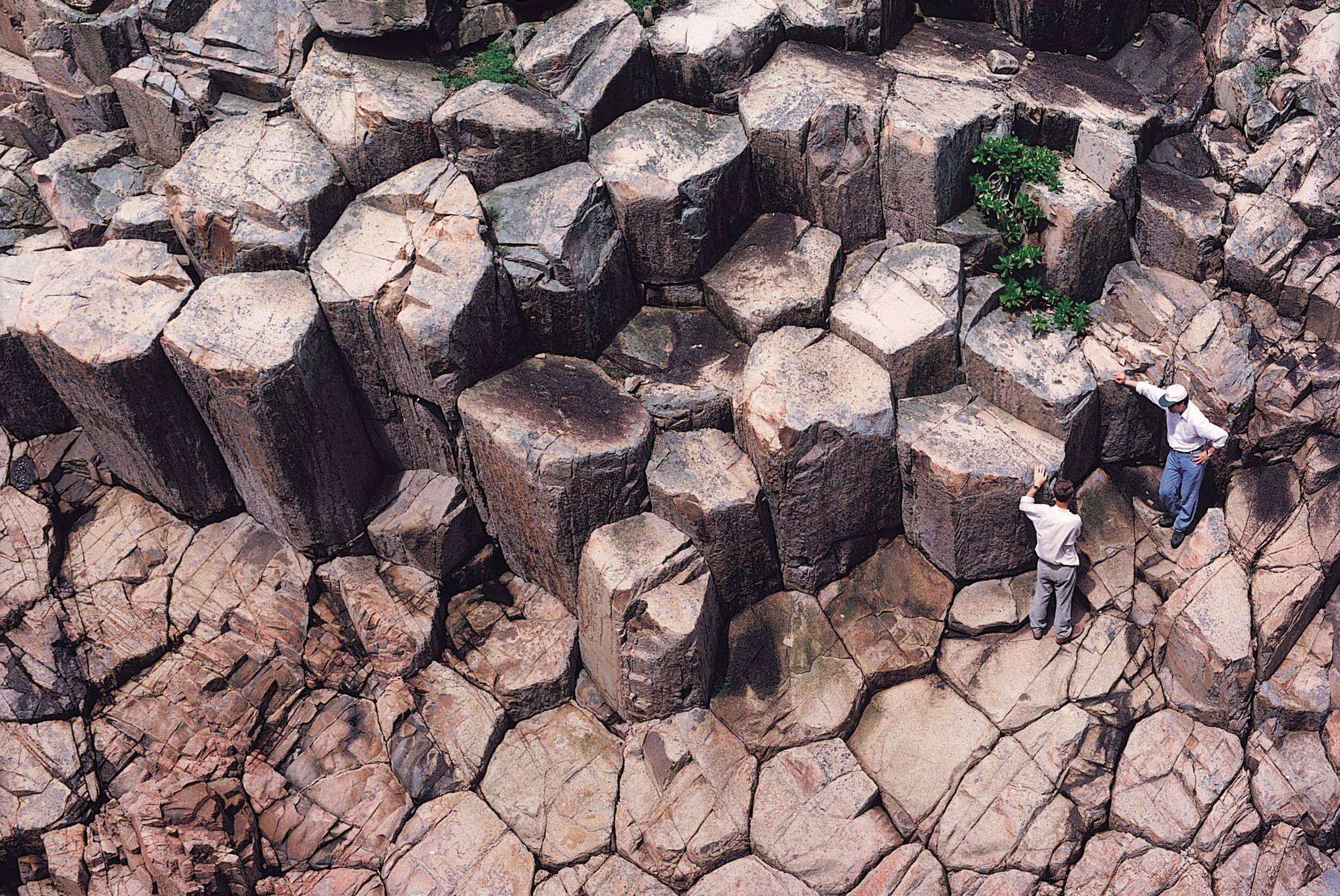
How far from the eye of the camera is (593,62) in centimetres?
1214

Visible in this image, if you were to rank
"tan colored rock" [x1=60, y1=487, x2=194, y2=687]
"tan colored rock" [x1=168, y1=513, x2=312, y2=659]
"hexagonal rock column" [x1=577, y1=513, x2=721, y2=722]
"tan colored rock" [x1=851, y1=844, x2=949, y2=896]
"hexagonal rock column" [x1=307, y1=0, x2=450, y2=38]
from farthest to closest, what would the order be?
"hexagonal rock column" [x1=307, y1=0, x2=450, y2=38], "tan colored rock" [x1=168, y1=513, x2=312, y2=659], "tan colored rock" [x1=60, y1=487, x2=194, y2=687], "hexagonal rock column" [x1=577, y1=513, x2=721, y2=722], "tan colored rock" [x1=851, y1=844, x2=949, y2=896]

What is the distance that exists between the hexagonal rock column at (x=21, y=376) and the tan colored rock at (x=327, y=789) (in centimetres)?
461

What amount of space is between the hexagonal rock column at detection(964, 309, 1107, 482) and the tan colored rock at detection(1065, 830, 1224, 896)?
3.87 meters

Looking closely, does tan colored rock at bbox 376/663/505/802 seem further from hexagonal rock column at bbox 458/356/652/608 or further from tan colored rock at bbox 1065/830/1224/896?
tan colored rock at bbox 1065/830/1224/896

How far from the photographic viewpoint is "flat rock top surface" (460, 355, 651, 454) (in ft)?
35.9

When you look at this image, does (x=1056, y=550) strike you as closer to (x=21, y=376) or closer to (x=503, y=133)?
(x=503, y=133)

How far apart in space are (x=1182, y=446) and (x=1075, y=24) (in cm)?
566

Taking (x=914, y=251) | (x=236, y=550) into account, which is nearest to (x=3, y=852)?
(x=236, y=550)

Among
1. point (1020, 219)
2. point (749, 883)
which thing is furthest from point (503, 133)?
point (749, 883)

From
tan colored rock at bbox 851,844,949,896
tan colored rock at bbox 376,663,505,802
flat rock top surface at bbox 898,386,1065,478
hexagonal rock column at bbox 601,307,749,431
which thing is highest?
hexagonal rock column at bbox 601,307,749,431

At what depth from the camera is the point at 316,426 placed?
11219 mm

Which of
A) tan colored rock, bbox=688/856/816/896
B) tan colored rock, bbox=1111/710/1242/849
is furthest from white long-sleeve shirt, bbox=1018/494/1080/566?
tan colored rock, bbox=688/856/816/896

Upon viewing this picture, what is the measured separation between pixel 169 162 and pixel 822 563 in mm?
9383

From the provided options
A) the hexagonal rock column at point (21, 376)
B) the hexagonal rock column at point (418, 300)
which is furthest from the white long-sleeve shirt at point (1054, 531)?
the hexagonal rock column at point (21, 376)
